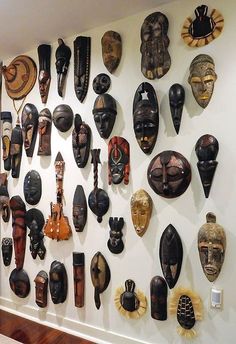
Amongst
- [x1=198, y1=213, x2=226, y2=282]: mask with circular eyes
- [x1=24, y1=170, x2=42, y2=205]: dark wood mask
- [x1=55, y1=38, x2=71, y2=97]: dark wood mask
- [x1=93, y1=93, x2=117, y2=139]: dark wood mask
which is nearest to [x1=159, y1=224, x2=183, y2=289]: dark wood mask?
[x1=198, y1=213, x2=226, y2=282]: mask with circular eyes

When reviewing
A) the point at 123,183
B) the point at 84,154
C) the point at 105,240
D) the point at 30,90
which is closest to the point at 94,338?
the point at 105,240

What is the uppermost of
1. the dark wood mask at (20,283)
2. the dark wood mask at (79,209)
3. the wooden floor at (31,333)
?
the dark wood mask at (79,209)

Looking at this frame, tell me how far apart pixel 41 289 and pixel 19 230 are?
1.76 feet

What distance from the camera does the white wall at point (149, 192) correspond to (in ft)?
5.50

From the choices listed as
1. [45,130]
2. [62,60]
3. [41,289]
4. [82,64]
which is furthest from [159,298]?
[62,60]

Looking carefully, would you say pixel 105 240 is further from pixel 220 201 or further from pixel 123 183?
pixel 220 201

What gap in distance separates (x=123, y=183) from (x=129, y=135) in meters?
0.34

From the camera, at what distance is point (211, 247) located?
1.68m

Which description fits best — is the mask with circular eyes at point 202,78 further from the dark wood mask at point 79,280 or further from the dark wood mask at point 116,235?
the dark wood mask at point 79,280

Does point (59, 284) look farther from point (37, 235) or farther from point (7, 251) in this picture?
point (7, 251)

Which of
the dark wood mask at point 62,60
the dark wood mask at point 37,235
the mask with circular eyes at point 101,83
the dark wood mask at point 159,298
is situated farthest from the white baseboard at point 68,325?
the dark wood mask at point 62,60

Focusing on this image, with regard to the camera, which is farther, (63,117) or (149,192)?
(63,117)

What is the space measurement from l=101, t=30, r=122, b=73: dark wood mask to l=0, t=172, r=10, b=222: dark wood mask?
140 centimetres

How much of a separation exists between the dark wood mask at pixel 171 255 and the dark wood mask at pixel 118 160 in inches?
18.2
